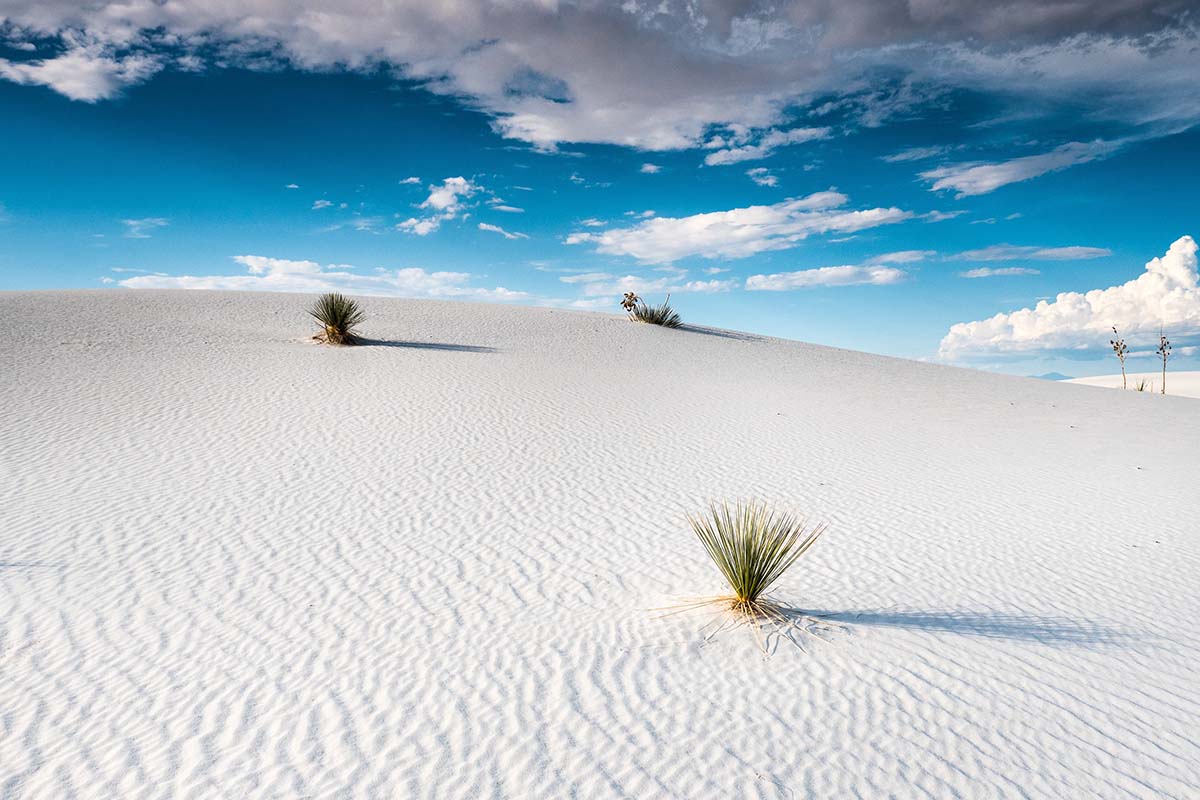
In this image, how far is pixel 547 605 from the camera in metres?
4.32

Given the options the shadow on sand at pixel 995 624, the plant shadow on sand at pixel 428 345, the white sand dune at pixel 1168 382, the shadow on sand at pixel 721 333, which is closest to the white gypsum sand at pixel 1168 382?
the white sand dune at pixel 1168 382

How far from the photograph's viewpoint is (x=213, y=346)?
43.1 feet

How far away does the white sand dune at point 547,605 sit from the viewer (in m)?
2.97

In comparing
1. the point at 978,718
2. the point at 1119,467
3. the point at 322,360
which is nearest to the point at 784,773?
the point at 978,718

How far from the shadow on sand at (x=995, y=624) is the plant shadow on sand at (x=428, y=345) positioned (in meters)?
11.3

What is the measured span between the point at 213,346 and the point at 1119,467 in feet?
46.7

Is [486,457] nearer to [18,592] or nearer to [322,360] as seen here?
[18,592]

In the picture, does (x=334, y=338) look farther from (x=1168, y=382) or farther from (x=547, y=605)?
(x=1168, y=382)

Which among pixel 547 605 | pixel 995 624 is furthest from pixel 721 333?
pixel 547 605

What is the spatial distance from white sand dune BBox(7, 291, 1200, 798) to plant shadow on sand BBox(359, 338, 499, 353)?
4139mm

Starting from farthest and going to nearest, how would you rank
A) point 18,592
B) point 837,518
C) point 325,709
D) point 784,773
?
1. point 837,518
2. point 18,592
3. point 325,709
4. point 784,773

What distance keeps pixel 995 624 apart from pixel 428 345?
12388 mm

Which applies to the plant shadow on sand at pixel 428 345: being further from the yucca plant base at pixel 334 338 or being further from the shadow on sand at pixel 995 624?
the shadow on sand at pixel 995 624

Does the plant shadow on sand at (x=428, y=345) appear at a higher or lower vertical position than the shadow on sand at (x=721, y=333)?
lower
